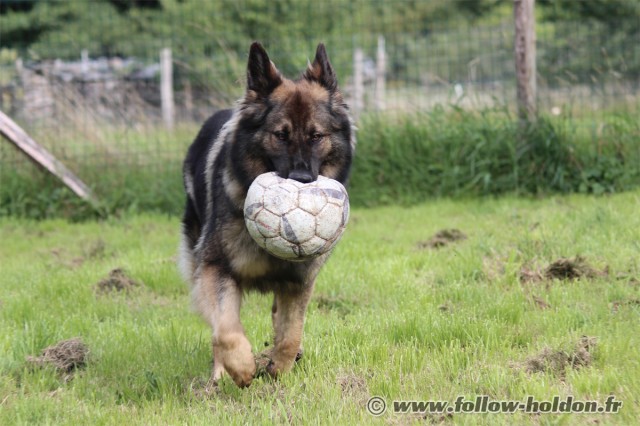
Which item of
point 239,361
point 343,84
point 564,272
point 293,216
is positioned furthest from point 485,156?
point 239,361

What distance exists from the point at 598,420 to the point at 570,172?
636 cm

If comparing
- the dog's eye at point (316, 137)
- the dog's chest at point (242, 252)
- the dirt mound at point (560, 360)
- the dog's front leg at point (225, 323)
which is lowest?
the dirt mound at point (560, 360)

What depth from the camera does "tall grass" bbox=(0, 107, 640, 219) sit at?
361 inches

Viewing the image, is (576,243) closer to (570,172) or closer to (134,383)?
(570,172)

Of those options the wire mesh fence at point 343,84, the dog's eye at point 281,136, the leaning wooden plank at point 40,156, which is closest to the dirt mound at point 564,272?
the dog's eye at point 281,136

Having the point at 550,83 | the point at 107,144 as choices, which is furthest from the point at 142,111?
the point at 550,83

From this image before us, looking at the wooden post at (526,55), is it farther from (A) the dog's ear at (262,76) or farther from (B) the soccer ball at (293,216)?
Answer: (B) the soccer ball at (293,216)

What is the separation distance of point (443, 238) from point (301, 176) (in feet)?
11.8

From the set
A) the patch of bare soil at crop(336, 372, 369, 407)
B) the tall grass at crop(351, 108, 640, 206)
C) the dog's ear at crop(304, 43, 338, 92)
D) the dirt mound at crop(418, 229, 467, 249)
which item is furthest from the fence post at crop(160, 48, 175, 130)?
the patch of bare soil at crop(336, 372, 369, 407)

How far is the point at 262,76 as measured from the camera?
172 inches

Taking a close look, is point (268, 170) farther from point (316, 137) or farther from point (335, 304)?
point (335, 304)

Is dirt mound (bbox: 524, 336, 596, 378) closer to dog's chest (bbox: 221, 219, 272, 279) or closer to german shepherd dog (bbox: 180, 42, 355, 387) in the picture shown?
german shepherd dog (bbox: 180, 42, 355, 387)

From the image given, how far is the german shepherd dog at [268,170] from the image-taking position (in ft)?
13.5

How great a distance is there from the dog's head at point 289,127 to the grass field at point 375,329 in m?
1.11
